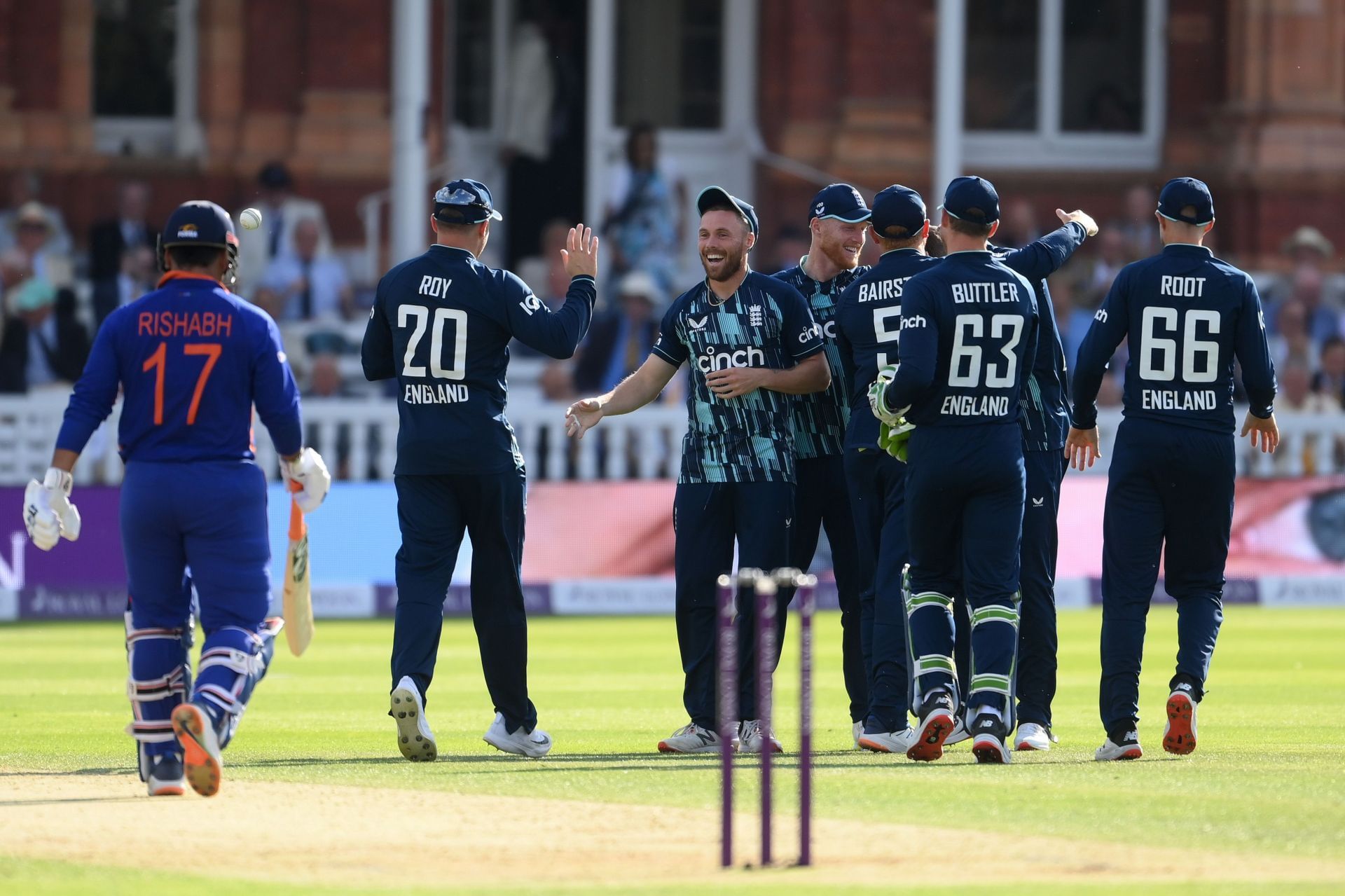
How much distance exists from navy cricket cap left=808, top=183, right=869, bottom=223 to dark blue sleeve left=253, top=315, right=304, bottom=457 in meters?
2.56

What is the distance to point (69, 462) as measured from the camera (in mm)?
8125

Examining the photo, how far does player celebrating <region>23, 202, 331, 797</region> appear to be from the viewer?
806 cm

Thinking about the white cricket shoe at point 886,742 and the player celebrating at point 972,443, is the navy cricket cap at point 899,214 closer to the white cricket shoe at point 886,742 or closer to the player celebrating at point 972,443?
the player celebrating at point 972,443

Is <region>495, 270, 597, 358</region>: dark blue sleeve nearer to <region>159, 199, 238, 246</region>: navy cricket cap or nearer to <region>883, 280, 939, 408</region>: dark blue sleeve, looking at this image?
<region>883, 280, 939, 408</region>: dark blue sleeve

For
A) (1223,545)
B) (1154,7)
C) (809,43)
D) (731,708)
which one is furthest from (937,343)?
(1154,7)

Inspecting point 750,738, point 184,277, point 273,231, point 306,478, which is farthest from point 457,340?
point 273,231

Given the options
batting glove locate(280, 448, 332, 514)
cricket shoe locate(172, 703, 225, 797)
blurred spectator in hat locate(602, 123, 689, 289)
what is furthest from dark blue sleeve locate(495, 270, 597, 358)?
blurred spectator in hat locate(602, 123, 689, 289)

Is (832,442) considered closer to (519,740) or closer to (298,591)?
(519,740)

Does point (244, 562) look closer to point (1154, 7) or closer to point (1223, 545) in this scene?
point (1223, 545)

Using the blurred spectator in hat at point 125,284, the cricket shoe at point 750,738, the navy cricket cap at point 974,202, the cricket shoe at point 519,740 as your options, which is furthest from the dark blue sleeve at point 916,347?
the blurred spectator in hat at point 125,284

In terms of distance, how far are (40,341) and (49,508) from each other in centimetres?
1145

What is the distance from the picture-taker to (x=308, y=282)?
2041cm

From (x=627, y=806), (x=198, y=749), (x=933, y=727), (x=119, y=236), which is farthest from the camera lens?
(x=119, y=236)

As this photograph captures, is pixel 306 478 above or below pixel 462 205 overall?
below
